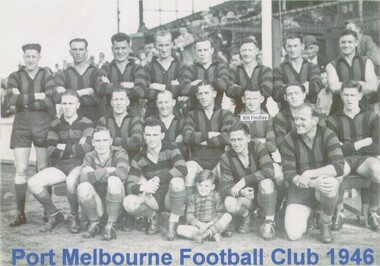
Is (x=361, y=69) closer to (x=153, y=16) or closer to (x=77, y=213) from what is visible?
(x=153, y=16)

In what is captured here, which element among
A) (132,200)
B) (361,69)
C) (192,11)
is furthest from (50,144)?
(361,69)

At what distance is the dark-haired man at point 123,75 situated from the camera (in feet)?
9.59

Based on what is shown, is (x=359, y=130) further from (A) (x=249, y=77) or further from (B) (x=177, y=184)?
(B) (x=177, y=184)

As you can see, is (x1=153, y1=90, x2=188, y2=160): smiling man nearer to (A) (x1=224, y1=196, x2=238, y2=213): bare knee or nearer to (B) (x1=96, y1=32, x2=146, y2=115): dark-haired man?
(B) (x1=96, y1=32, x2=146, y2=115): dark-haired man

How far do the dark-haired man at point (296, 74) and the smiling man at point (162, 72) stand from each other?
0.60 m

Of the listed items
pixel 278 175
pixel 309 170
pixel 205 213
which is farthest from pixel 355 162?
pixel 205 213

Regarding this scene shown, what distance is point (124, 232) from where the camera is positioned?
2.71 meters

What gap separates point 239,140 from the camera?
2.61 metres

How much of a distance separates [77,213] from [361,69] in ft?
6.05

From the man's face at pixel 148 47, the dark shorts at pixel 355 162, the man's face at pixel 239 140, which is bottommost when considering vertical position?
the dark shorts at pixel 355 162

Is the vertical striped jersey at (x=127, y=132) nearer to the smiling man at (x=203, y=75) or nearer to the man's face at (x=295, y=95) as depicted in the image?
the smiling man at (x=203, y=75)

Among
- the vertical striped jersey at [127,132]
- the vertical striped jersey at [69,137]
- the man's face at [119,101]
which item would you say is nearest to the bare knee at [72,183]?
the vertical striped jersey at [69,137]

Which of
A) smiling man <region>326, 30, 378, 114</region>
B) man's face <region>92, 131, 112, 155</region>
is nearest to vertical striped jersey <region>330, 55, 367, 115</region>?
smiling man <region>326, 30, 378, 114</region>

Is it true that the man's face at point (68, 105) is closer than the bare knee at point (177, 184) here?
No
